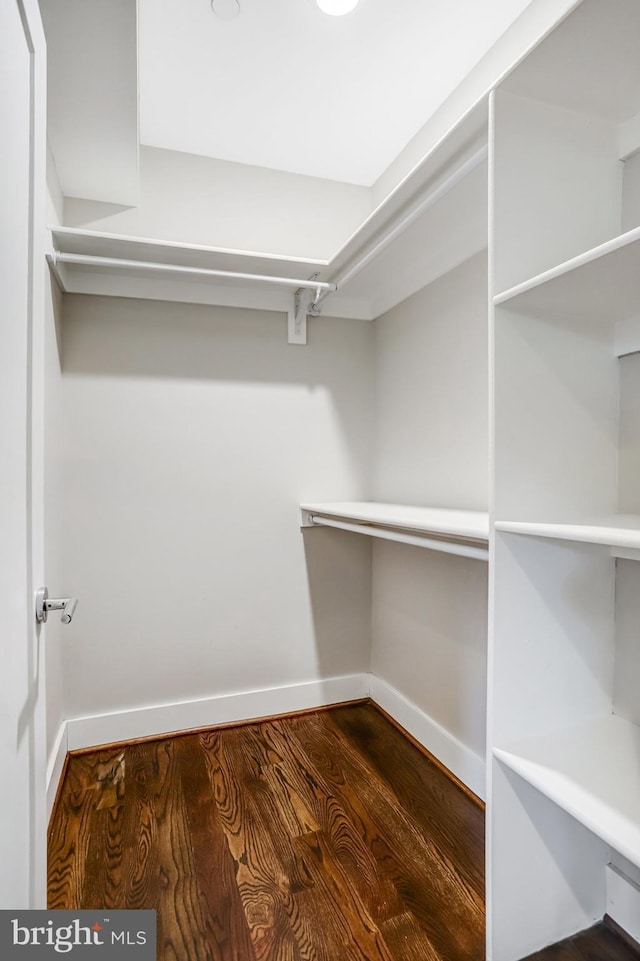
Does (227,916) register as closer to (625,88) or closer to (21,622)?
(21,622)

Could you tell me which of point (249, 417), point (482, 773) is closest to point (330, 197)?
point (249, 417)

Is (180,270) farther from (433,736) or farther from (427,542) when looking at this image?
(433,736)

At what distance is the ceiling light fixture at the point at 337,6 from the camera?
1456 mm

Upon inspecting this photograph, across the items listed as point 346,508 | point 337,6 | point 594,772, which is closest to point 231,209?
point 337,6

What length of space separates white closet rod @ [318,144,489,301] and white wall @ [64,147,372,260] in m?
0.45

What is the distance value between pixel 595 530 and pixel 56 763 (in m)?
1.90

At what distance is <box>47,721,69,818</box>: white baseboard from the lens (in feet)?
5.43

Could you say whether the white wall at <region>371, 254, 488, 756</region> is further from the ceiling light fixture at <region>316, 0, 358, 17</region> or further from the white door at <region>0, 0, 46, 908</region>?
the white door at <region>0, 0, 46, 908</region>

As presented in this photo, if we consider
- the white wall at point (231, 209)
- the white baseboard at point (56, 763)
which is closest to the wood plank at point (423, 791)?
the white baseboard at point (56, 763)

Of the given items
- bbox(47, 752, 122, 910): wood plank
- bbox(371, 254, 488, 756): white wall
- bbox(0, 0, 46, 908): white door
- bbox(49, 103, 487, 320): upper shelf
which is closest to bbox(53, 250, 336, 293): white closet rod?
bbox(49, 103, 487, 320): upper shelf

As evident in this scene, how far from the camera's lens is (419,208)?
1473 mm

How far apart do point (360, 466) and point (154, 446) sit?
98 centimetres

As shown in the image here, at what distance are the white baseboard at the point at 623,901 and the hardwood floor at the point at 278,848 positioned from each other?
0.31 m

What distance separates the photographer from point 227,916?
1.27 metres
